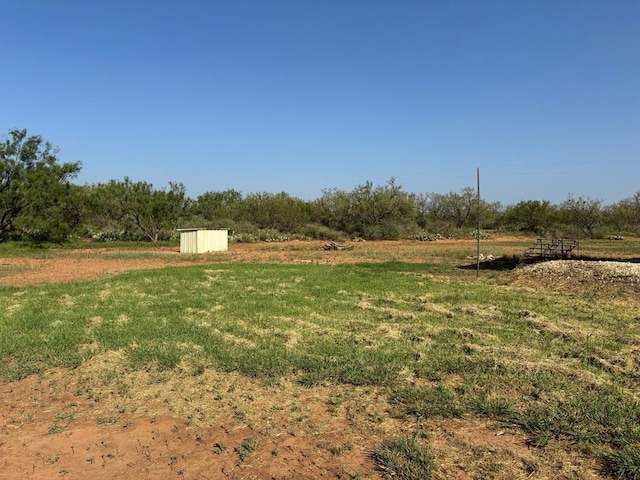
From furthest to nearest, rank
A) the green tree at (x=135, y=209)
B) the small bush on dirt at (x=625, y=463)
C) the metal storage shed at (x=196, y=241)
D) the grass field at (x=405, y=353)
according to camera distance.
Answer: the green tree at (x=135, y=209), the metal storage shed at (x=196, y=241), the grass field at (x=405, y=353), the small bush on dirt at (x=625, y=463)

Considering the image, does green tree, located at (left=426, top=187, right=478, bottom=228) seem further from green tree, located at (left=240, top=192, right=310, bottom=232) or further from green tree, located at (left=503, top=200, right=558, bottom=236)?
green tree, located at (left=240, top=192, right=310, bottom=232)

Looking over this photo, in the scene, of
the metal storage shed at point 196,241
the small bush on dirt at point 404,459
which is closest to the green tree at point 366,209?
the metal storage shed at point 196,241

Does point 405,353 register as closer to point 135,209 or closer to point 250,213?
point 135,209

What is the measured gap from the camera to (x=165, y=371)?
507 cm

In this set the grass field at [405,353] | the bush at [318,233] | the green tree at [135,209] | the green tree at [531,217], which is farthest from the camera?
the green tree at [531,217]

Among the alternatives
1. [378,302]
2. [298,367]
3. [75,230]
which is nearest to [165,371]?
[298,367]

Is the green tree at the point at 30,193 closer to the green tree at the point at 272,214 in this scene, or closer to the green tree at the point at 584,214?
the green tree at the point at 272,214

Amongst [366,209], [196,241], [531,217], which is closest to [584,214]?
[531,217]

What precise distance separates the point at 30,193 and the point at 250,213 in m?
15.7

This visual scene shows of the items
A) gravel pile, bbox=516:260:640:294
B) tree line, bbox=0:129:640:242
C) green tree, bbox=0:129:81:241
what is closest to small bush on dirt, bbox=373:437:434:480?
gravel pile, bbox=516:260:640:294

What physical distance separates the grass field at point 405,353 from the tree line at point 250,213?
12590mm

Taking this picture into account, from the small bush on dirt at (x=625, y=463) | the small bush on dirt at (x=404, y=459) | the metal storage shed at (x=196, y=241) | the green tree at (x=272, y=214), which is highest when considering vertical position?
the green tree at (x=272, y=214)

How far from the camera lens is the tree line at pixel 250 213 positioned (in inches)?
909

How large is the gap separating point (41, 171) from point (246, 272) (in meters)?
16.1
